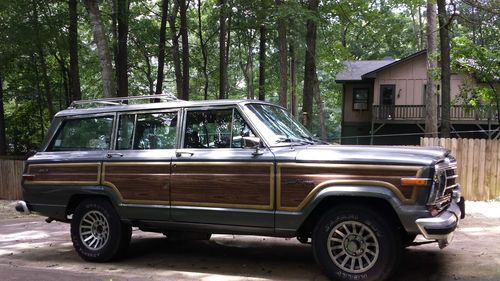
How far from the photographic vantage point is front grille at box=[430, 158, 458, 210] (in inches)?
197

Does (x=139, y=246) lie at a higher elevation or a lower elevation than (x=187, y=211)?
lower

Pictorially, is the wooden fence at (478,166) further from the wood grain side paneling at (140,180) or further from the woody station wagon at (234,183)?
the wood grain side paneling at (140,180)

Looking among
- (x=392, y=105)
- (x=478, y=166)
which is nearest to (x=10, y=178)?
(x=478, y=166)

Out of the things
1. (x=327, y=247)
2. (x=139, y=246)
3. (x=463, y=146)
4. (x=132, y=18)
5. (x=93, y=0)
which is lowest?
(x=139, y=246)

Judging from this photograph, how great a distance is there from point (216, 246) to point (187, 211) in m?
1.70

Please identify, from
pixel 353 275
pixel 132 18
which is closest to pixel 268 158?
pixel 353 275

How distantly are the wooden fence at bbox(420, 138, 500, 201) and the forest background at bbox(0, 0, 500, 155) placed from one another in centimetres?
263

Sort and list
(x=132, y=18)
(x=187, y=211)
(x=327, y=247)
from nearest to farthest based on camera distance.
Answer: (x=327, y=247) < (x=187, y=211) < (x=132, y=18)

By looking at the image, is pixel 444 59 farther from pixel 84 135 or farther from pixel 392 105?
pixel 392 105

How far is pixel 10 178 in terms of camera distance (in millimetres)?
17891

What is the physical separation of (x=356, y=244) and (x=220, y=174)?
175 centimetres

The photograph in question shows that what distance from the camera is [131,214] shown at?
21.1ft

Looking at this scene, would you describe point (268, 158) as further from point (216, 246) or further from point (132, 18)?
point (132, 18)

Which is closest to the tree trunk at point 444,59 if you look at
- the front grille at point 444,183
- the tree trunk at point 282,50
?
the tree trunk at point 282,50
